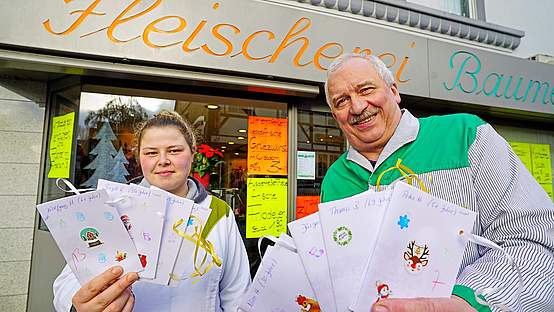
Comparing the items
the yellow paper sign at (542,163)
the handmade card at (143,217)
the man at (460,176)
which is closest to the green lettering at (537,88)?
the yellow paper sign at (542,163)

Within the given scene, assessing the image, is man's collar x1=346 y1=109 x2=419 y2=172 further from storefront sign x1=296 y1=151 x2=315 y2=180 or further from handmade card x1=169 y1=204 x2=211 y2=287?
storefront sign x1=296 y1=151 x2=315 y2=180

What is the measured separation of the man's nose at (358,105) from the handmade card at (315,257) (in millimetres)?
515

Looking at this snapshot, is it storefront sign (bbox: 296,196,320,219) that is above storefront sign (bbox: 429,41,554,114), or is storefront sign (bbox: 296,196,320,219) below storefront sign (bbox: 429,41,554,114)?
below

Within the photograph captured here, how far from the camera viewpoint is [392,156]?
115 cm

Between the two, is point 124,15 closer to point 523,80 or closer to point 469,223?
point 469,223

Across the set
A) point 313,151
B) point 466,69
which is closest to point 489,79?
point 466,69

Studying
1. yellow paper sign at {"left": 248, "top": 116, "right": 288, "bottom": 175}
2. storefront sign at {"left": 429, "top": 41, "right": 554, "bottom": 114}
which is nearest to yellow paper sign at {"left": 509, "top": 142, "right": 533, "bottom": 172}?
storefront sign at {"left": 429, "top": 41, "right": 554, "bottom": 114}

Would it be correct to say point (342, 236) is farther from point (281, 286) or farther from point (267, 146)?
point (267, 146)

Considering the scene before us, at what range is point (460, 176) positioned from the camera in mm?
1053

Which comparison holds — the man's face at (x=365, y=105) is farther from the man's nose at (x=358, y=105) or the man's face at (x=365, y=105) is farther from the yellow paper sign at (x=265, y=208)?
the yellow paper sign at (x=265, y=208)

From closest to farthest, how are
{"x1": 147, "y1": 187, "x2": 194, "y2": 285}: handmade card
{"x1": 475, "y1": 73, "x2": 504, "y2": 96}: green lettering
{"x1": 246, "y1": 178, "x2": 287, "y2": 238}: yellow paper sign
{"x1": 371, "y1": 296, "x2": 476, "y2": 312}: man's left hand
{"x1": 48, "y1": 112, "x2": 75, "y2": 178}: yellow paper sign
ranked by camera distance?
{"x1": 371, "y1": 296, "x2": 476, "y2": 312}: man's left hand < {"x1": 147, "y1": 187, "x2": 194, "y2": 285}: handmade card < {"x1": 48, "y1": 112, "x2": 75, "y2": 178}: yellow paper sign < {"x1": 246, "y1": 178, "x2": 287, "y2": 238}: yellow paper sign < {"x1": 475, "y1": 73, "x2": 504, "y2": 96}: green lettering

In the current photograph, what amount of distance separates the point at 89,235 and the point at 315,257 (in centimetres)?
62

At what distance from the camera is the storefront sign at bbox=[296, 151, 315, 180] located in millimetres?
2701

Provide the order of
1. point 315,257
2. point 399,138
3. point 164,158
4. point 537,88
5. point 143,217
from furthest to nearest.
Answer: point 537,88 → point 164,158 → point 399,138 → point 143,217 → point 315,257
